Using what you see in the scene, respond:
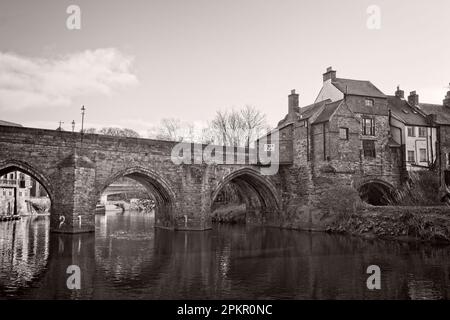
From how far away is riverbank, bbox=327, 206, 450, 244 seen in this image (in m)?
22.3

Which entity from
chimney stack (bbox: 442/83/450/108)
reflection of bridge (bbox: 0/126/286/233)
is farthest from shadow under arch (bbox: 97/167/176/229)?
chimney stack (bbox: 442/83/450/108)

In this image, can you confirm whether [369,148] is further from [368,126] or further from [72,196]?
[72,196]

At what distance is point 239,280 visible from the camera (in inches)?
505

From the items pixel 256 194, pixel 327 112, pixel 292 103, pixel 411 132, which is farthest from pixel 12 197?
pixel 411 132

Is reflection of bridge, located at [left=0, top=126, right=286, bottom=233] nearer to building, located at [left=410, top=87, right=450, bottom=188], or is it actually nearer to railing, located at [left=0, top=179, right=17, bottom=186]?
building, located at [left=410, top=87, right=450, bottom=188]

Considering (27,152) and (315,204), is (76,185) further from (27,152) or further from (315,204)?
(315,204)

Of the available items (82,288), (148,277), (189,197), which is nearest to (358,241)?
(189,197)

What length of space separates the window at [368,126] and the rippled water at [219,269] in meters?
12.7

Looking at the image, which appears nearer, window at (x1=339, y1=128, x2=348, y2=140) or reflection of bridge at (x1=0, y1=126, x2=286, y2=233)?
reflection of bridge at (x1=0, y1=126, x2=286, y2=233)

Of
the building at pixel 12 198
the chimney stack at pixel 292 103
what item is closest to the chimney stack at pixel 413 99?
the chimney stack at pixel 292 103

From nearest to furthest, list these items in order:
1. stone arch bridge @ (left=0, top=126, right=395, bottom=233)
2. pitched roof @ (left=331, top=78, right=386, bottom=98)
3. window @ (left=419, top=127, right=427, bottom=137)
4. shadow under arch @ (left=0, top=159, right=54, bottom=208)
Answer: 1. shadow under arch @ (left=0, top=159, right=54, bottom=208)
2. stone arch bridge @ (left=0, top=126, right=395, bottom=233)
3. pitched roof @ (left=331, top=78, right=386, bottom=98)
4. window @ (left=419, top=127, right=427, bottom=137)

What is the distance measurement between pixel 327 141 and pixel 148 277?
21.6 metres

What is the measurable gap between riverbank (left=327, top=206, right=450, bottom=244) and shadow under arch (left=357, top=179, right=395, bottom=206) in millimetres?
4704

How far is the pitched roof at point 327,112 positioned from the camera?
31.1 m
